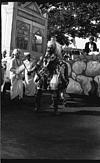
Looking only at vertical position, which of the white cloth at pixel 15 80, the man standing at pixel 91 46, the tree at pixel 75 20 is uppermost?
the tree at pixel 75 20

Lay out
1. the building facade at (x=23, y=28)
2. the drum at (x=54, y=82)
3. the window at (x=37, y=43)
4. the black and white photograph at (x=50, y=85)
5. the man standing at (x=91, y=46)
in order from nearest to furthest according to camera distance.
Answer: the black and white photograph at (x=50, y=85)
the drum at (x=54, y=82)
the man standing at (x=91, y=46)
the building facade at (x=23, y=28)
the window at (x=37, y=43)

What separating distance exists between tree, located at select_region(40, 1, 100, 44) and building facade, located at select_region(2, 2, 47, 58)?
2.85 feet

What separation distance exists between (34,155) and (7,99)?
4.61 metres

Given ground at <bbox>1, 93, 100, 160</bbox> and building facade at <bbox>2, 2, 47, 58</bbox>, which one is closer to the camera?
ground at <bbox>1, 93, 100, 160</bbox>

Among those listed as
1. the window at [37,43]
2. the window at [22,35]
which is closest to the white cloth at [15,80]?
the window at [22,35]

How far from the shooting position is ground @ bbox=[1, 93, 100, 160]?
3.31 metres

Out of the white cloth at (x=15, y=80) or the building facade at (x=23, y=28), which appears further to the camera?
the building facade at (x=23, y=28)

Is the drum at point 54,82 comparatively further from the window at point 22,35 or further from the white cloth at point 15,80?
the window at point 22,35

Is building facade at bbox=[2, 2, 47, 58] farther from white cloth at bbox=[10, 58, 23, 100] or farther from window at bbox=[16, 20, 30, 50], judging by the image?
white cloth at bbox=[10, 58, 23, 100]

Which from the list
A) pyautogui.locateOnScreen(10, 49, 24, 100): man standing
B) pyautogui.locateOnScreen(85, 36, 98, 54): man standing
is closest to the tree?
pyautogui.locateOnScreen(85, 36, 98, 54): man standing

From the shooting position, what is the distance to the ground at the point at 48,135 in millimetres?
3311

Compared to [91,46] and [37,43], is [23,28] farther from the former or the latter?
[91,46]

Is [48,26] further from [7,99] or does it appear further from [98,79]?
[7,99]

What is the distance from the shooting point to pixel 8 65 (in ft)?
24.7
